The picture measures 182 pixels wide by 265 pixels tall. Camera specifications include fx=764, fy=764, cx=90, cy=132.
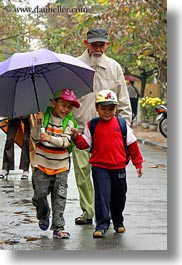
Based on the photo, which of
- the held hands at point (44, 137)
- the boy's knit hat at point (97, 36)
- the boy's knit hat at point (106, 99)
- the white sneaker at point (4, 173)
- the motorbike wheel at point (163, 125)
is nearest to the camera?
the held hands at point (44, 137)

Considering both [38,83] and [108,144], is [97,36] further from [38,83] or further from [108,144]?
[108,144]

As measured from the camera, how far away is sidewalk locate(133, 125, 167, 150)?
1800 cm

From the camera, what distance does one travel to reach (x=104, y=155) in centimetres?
643

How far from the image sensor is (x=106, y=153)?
6414mm

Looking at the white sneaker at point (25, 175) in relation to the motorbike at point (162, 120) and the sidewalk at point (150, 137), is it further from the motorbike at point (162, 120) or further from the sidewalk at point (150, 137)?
the motorbike at point (162, 120)

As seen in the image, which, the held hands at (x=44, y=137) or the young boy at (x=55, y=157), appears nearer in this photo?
the held hands at (x=44, y=137)

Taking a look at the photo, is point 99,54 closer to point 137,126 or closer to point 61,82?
point 61,82

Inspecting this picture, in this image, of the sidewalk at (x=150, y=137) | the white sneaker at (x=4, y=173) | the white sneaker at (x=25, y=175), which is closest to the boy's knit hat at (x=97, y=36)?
the white sneaker at (x=25, y=175)

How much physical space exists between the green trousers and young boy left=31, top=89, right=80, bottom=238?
0.66 m

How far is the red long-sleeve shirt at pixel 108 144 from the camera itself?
640 centimetres

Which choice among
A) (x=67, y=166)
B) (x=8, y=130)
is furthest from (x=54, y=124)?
(x=8, y=130)

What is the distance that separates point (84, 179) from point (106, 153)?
0.74m

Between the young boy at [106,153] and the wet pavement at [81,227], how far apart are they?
0.27 meters

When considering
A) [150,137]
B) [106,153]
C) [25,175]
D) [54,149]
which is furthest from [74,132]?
[150,137]
